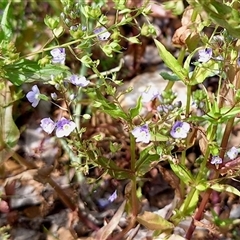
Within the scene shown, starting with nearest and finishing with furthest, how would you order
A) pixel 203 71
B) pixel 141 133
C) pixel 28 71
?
1. pixel 141 133
2. pixel 203 71
3. pixel 28 71

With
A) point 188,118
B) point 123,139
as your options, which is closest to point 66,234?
point 123,139

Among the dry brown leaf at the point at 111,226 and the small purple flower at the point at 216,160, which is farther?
the dry brown leaf at the point at 111,226

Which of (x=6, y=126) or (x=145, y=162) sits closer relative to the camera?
(x=145, y=162)

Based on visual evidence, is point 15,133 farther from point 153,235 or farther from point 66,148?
point 153,235

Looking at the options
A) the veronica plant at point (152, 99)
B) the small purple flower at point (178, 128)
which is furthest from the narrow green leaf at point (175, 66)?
the small purple flower at point (178, 128)

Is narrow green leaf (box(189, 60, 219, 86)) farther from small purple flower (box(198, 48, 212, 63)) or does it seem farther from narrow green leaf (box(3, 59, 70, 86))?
narrow green leaf (box(3, 59, 70, 86))

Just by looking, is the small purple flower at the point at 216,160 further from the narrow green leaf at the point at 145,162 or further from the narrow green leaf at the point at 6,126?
the narrow green leaf at the point at 6,126

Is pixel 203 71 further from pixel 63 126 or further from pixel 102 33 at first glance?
pixel 63 126

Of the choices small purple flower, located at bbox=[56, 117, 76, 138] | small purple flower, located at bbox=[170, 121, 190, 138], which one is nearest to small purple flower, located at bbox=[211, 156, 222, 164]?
small purple flower, located at bbox=[170, 121, 190, 138]

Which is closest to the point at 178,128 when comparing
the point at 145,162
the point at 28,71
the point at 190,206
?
the point at 145,162
